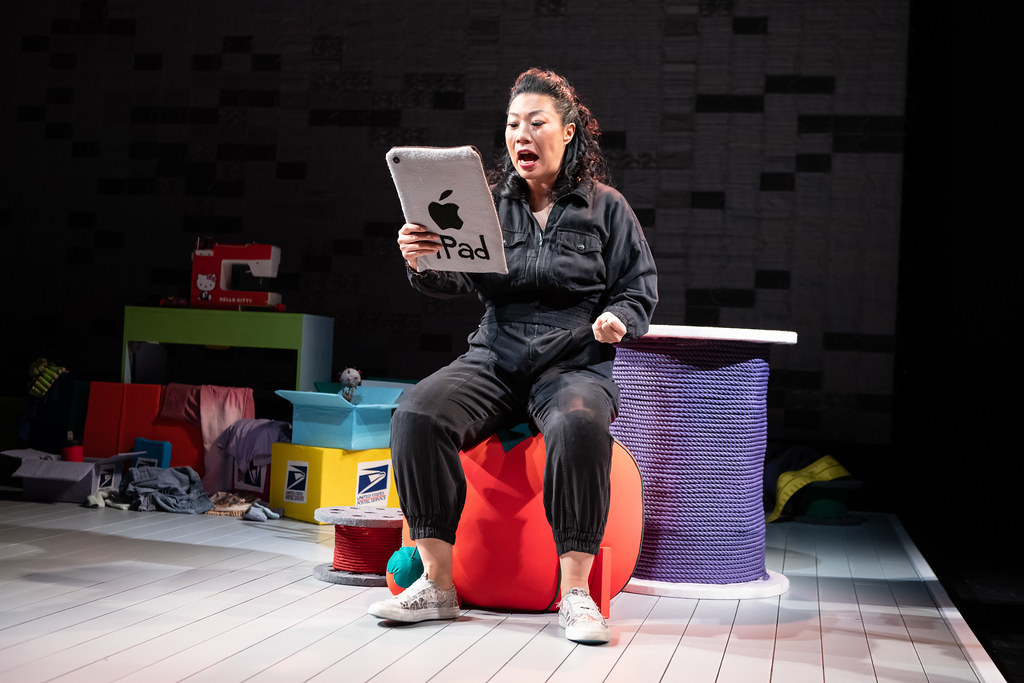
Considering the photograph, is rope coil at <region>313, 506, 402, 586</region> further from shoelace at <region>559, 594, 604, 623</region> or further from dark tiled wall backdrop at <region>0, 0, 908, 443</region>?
dark tiled wall backdrop at <region>0, 0, 908, 443</region>

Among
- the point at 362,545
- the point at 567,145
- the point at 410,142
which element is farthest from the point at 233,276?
the point at 567,145

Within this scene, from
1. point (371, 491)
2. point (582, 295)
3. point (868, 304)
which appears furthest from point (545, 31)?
point (582, 295)

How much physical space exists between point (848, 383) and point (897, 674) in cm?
295

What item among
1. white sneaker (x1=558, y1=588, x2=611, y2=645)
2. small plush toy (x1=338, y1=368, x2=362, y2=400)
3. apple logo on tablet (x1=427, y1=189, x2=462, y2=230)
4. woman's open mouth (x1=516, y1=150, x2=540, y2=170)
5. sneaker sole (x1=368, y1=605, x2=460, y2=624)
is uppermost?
woman's open mouth (x1=516, y1=150, x2=540, y2=170)

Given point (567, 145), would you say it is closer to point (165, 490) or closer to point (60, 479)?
point (165, 490)

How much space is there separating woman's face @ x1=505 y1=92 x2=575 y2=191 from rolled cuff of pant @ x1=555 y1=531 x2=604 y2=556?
950 millimetres

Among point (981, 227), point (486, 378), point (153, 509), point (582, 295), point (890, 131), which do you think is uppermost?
point (890, 131)

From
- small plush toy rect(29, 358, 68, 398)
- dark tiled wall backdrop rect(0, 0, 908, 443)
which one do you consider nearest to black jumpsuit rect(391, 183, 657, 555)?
dark tiled wall backdrop rect(0, 0, 908, 443)

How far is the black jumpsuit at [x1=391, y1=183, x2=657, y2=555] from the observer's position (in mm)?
2293

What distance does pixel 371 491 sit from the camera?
4023 millimetres

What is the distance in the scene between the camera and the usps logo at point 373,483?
396 centimetres

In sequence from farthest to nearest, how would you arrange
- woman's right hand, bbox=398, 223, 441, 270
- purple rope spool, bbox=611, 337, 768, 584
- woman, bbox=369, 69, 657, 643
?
purple rope spool, bbox=611, 337, 768, 584
woman's right hand, bbox=398, 223, 441, 270
woman, bbox=369, 69, 657, 643

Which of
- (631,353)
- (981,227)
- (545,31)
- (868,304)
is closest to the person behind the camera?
(631,353)

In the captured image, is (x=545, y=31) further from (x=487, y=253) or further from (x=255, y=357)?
(x=487, y=253)
